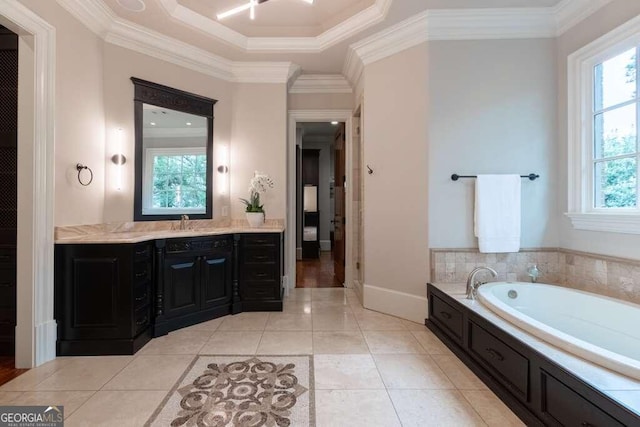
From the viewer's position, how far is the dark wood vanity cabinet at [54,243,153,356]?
235cm

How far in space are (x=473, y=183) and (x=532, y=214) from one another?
642 millimetres

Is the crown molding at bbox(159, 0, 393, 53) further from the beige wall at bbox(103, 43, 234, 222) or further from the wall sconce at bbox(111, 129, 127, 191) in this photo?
the wall sconce at bbox(111, 129, 127, 191)

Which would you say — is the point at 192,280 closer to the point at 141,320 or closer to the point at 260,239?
the point at 141,320

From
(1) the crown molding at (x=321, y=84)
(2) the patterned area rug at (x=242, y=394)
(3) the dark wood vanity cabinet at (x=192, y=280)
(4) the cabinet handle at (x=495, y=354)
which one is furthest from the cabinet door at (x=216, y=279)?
(1) the crown molding at (x=321, y=84)

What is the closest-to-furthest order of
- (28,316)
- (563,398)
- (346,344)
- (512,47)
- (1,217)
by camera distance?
(563,398)
(28,316)
(1,217)
(346,344)
(512,47)

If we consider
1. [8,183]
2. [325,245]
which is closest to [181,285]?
[8,183]

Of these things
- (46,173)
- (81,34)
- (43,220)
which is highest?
(81,34)

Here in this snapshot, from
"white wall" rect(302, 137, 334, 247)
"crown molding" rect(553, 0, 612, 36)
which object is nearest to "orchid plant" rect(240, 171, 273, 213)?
"crown molding" rect(553, 0, 612, 36)

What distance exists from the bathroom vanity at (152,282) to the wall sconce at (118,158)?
1.80 feet

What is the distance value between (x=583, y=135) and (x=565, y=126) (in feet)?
0.60

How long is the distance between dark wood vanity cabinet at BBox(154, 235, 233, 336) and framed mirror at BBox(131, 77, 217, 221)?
0.64m

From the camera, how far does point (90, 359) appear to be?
2314 millimetres

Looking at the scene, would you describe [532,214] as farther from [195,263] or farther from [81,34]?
[81,34]

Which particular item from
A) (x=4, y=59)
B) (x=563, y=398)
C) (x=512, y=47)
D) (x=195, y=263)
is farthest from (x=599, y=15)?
(x=4, y=59)
